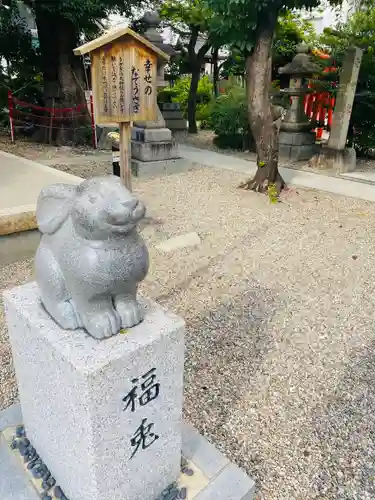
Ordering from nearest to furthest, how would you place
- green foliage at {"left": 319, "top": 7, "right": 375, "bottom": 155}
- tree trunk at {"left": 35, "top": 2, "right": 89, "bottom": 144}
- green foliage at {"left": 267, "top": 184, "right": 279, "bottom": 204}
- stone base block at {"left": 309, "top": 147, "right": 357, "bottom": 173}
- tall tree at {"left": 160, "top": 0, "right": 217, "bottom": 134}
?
green foliage at {"left": 267, "top": 184, "right": 279, "bottom": 204}, stone base block at {"left": 309, "top": 147, "right": 357, "bottom": 173}, green foliage at {"left": 319, "top": 7, "right": 375, "bottom": 155}, tree trunk at {"left": 35, "top": 2, "right": 89, "bottom": 144}, tall tree at {"left": 160, "top": 0, "right": 217, "bottom": 134}

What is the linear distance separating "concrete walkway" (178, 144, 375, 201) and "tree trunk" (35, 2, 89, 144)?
8.94 ft

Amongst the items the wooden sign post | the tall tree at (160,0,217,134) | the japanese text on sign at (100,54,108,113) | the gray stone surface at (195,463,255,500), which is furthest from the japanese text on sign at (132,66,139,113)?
the tall tree at (160,0,217,134)

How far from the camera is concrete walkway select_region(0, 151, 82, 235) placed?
11.9 ft

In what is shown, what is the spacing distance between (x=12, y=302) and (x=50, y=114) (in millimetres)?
9224

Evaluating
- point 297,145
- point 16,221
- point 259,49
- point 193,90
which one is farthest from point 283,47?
point 16,221

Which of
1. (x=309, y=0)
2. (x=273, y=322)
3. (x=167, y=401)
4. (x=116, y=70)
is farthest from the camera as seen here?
(x=309, y=0)

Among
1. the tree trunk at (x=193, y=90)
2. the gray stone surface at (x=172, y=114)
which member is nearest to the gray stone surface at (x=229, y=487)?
the gray stone surface at (x=172, y=114)

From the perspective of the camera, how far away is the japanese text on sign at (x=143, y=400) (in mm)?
1424

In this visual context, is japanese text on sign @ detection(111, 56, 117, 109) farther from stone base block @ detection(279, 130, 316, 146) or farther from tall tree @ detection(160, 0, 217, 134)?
tall tree @ detection(160, 0, 217, 134)

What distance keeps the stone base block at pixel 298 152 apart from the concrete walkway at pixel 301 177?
36.9 inches

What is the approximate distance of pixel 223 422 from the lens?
2.19 m

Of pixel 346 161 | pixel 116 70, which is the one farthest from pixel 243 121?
pixel 116 70

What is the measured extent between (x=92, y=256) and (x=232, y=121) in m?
9.14

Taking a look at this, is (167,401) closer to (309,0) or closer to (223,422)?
(223,422)
